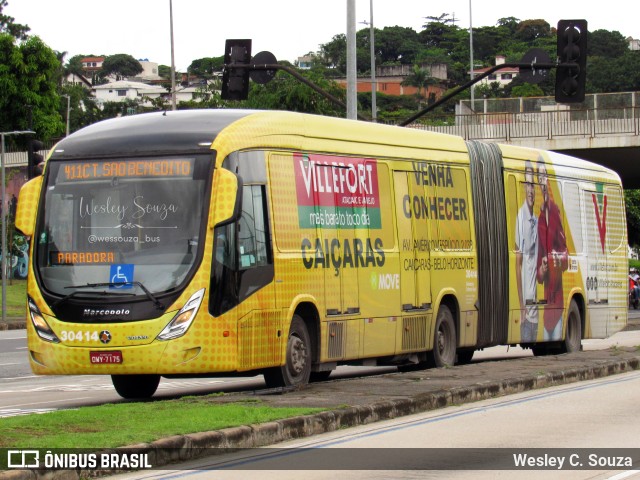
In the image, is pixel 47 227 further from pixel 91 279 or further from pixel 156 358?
pixel 156 358

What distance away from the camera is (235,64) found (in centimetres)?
2812

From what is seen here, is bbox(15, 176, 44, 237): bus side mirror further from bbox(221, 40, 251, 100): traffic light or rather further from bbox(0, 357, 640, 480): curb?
bbox(221, 40, 251, 100): traffic light

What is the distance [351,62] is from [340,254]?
11.3m

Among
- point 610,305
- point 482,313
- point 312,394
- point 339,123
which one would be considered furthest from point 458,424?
point 610,305

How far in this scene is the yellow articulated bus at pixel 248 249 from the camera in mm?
15312

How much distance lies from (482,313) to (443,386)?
6224mm

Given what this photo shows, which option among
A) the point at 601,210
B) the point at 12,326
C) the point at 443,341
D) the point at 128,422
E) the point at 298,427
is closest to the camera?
the point at 128,422

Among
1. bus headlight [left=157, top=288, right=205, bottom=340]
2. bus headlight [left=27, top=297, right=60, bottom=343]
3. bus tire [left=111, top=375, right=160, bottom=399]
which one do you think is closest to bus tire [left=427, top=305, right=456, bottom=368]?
bus tire [left=111, top=375, right=160, bottom=399]

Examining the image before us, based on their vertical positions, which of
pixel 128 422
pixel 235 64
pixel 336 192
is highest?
pixel 235 64

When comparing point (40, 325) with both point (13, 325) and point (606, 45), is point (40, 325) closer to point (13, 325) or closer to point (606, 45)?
point (13, 325)

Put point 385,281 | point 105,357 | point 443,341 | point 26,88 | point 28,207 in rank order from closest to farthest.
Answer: point 105,357, point 28,207, point 385,281, point 443,341, point 26,88

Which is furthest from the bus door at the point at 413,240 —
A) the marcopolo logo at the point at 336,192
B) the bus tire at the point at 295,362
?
the bus tire at the point at 295,362

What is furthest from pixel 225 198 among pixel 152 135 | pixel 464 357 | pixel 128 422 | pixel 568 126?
pixel 568 126

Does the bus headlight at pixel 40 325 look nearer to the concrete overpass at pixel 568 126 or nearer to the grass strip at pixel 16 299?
the concrete overpass at pixel 568 126
